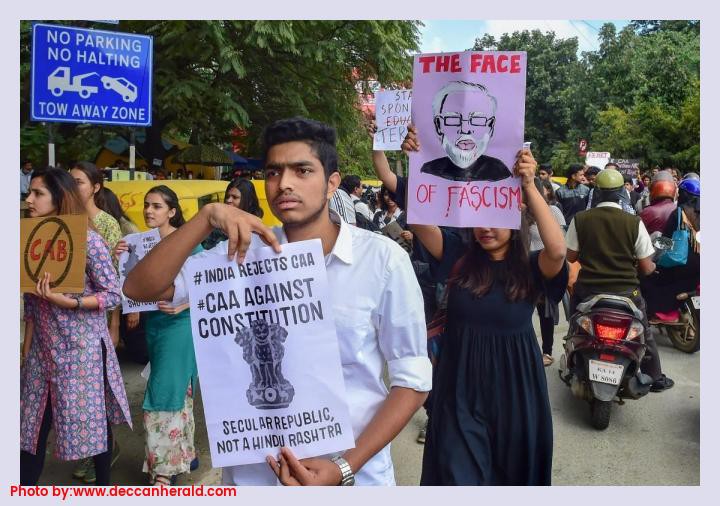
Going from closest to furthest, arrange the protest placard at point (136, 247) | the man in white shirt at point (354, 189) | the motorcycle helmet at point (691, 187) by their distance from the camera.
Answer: the protest placard at point (136, 247), the motorcycle helmet at point (691, 187), the man in white shirt at point (354, 189)

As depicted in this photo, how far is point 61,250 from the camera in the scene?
3480mm

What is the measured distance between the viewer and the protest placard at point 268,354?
1968 millimetres

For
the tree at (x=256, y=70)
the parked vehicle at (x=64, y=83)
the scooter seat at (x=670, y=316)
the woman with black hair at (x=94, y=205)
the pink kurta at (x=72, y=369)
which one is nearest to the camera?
the pink kurta at (x=72, y=369)

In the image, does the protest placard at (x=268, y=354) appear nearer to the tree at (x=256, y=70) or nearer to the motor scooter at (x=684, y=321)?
the motor scooter at (x=684, y=321)

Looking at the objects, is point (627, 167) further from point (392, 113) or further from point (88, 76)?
point (88, 76)

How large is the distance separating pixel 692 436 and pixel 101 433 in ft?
13.1

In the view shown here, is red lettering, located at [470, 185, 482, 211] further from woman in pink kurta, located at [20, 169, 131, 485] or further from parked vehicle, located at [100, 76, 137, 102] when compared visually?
parked vehicle, located at [100, 76, 137, 102]

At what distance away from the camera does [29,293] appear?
11.8 feet

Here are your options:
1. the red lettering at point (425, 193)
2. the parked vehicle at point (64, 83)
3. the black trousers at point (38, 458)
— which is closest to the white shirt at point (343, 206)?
the parked vehicle at point (64, 83)

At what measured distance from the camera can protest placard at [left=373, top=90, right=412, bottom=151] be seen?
5.82 meters

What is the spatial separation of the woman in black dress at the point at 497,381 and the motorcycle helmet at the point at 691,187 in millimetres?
4417

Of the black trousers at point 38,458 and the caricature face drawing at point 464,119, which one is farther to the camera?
the black trousers at point 38,458

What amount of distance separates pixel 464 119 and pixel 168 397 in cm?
236

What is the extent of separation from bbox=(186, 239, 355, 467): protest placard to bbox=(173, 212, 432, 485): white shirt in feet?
0.39
